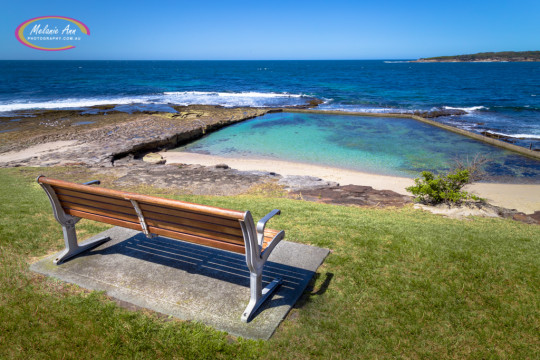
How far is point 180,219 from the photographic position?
3.69 metres

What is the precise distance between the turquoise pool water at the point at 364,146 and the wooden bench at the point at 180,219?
12528 millimetres

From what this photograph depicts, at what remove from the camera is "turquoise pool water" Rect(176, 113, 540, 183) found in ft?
53.4

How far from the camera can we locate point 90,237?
5512 millimetres

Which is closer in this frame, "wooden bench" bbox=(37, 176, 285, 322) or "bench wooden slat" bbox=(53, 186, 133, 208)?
"wooden bench" bbox=(37, 176, 285, 322)

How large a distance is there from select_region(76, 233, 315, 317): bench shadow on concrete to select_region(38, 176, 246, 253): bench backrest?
0.82m

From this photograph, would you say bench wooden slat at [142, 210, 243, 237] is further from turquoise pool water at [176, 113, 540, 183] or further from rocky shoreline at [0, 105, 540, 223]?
turquoise pool water at [176, 113, 540, 183]

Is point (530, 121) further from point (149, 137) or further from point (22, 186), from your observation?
point (22, 186)

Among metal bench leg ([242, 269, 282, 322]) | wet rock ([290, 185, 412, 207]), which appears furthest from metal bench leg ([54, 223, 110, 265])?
wet rock ([290, 185, 412, 207])

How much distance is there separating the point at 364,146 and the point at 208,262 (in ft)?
55.2

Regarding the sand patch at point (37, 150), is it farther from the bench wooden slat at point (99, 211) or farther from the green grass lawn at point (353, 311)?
the bench wooden slat at point (99, 211)

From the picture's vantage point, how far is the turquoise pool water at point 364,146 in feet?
53.4

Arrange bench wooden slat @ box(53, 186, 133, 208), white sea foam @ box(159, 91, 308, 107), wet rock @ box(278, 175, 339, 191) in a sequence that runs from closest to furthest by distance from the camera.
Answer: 1. bench wooden slat @ box(53, 186, 133, 208)
2. wet rock @ box(278, 175, 339, 191)
3. white sea foam @ box(159, 91, 308, 107)

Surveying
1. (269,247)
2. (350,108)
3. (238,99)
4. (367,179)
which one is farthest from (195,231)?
(238,99)

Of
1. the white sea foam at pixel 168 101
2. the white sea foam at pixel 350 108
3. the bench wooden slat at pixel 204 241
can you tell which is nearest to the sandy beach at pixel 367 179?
the bench wooden slat at pixel 204 241
